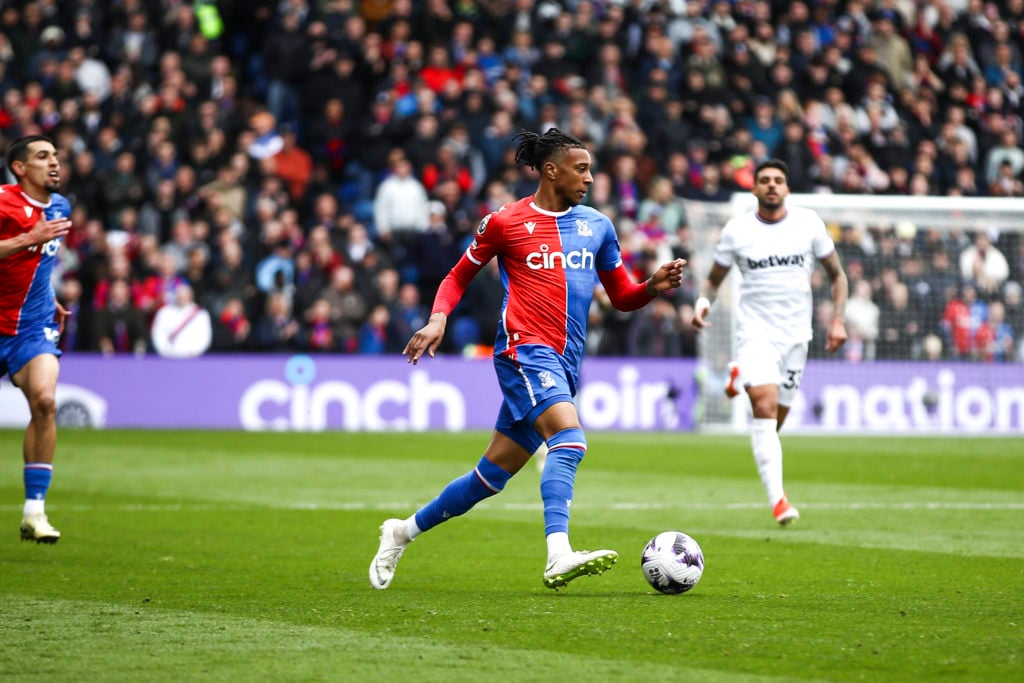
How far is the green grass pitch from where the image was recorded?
5684 millimetres

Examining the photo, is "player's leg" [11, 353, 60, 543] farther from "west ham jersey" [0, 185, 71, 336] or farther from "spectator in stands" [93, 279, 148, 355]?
"spectator in stands" [93, 279, 148, 355]

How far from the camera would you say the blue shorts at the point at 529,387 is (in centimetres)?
755

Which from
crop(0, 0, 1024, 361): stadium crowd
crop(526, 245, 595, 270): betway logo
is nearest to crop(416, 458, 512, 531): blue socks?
crop(526, 245, 595, 270): betway logo

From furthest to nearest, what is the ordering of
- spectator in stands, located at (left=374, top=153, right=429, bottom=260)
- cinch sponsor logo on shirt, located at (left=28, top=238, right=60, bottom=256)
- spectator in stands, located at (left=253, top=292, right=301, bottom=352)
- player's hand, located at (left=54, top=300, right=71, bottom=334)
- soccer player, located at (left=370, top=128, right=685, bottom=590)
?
spectator in stands, located at (left=374, top=153, right=429, bottom=260)
spectator in stands, located at (left=253, top=292, right=301, bottom=352)
player's hand, located at (left=54, top=300, right=71, bottom=334)
cinch sponsor logo on shirt, located at (left=28, top=238, right=60, bottom=256)
soccer player, located at (left=370, top=128, right=685, bottom=590)

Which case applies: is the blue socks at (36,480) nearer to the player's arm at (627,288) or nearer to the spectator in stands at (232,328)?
the player's arm at (627,288)

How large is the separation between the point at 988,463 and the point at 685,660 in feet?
38.7

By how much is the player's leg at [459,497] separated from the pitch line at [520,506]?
13.5 ft

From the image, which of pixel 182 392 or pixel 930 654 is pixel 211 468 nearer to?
pixel 182 392

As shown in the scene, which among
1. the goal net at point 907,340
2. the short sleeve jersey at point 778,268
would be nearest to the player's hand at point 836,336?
the short sleeve jersey at point 778,268

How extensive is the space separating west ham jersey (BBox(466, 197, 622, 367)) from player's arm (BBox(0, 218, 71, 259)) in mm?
2420

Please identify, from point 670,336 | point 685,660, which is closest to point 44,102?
point 670,336

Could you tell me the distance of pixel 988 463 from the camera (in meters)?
16.7

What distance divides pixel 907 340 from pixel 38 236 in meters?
15.7

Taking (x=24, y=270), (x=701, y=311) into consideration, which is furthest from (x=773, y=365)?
(x=24, y=270)
